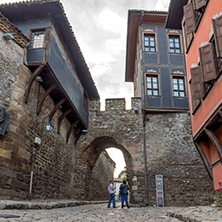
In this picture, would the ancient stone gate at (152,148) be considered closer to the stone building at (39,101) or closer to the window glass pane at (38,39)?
the stone building at (39,101)

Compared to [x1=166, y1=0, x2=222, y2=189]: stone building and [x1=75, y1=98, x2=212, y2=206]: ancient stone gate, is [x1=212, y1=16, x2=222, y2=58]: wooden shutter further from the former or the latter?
[x1=75, y1=98, x2=212, y2=206]: ancient stone gate

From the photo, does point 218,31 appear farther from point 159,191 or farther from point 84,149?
point 84,149

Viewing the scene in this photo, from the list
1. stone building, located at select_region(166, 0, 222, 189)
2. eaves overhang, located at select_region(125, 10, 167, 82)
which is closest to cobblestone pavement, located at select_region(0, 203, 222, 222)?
stone building, located at select_region(166, 0, 222, 189)

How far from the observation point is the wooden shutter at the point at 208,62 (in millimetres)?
6709

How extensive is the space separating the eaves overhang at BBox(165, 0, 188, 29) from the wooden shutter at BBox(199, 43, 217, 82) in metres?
3.57

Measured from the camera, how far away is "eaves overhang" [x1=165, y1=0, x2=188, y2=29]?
9.87 meters

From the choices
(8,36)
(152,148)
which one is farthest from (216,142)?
(8,36)

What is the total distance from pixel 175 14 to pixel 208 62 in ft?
13.9

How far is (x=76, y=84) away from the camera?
13.5 m

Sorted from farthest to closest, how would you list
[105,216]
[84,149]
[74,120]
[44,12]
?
1. [84,149]
2. [74,120]
3. [44,12]
4. [105,216]

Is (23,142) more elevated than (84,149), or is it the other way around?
(84,149)

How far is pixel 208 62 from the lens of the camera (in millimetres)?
6910

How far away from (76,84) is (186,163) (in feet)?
22.1

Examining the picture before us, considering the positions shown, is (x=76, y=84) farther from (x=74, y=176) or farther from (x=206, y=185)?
(x=206, y=185)
